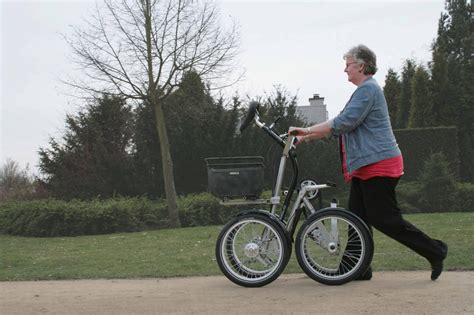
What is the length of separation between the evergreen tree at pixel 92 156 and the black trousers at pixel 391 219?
1596 cm

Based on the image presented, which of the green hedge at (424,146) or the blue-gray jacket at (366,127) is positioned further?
the green hedge at (424,146)

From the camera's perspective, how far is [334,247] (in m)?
4.41

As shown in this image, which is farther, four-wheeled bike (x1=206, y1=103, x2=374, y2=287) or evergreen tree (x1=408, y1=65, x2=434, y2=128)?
evergreen tree (x1=408, y1=65, x2=434, y2=128)

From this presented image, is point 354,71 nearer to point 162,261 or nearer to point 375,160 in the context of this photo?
point 375,160

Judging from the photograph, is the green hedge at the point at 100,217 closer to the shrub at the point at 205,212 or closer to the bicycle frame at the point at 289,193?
the shrub at the point at 205,212

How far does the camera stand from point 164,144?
15.8 metres

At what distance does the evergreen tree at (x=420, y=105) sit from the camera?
22.7 meters

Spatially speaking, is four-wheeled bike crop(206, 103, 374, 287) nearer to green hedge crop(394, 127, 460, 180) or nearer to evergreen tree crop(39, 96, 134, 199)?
evergreen tree crop(39, 96, 134, 199)

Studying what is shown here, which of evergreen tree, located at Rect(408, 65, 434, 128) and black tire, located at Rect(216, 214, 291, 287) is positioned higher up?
evergreen tree, located at Rect(408, 65, 434, 128)

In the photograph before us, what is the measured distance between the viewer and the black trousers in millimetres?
4191

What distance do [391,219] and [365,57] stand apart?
4.32ft

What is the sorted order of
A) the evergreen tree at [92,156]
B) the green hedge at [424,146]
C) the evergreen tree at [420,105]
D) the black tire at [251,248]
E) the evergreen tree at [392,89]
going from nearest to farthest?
1. the black tire at [251,248]
2. the evergreen tree at [92,156]
3. the green hedge at [424,146]
4. the evergreen tree at [420,105]
5. the evergreen tree at [392,89]

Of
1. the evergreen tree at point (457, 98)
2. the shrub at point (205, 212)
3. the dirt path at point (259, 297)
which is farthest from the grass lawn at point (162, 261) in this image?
the evergreen tree at point (457, 98)

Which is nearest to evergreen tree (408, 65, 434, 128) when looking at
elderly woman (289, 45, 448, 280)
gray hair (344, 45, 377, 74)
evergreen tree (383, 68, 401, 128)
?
evergreen tree (383, 68, 401, 128)
